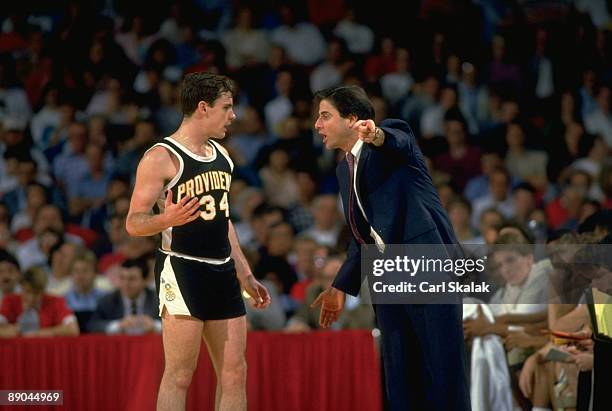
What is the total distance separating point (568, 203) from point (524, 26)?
2.76 m

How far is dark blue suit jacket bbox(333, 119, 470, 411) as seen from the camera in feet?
17.5

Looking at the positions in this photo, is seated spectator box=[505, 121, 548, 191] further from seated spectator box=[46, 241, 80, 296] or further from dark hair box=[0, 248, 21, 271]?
dark hair box=[0, 248, 21, 271]

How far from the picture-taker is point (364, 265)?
573 cm

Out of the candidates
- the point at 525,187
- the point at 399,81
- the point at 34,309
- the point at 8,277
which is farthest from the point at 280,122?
the point at 34,309

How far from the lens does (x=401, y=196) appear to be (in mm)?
5414

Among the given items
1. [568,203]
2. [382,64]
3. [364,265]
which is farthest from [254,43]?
[364,265]

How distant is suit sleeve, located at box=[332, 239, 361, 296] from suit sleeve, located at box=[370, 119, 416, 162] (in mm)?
626

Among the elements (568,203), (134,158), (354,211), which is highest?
(134,158)

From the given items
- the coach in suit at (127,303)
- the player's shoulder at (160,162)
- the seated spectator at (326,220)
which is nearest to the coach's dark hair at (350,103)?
the player's shoulder at (160,162)

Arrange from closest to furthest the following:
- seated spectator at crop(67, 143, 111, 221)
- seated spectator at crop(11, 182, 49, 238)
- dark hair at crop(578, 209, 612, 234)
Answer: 1. dark hair at crop(578, 209, 612, 234)
2. seated spectator at crop(11, 182, 49, 238)
3. seated spectator at crop(67, 143, 111, 221)

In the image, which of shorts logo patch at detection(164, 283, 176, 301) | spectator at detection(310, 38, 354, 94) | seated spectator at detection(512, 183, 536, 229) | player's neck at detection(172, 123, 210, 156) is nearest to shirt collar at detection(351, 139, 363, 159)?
player's neck at detection(172, 123, 210, 156)

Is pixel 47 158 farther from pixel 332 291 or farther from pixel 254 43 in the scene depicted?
pixel 332 291

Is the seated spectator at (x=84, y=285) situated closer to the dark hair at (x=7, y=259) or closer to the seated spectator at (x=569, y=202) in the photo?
the dark hair at (x=7, y=259)

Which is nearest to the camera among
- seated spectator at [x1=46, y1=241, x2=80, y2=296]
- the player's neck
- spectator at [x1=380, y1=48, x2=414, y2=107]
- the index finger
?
the index finger
